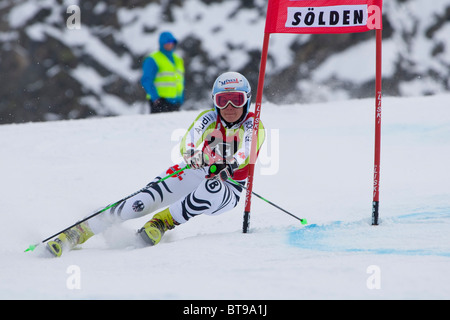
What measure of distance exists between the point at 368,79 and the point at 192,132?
692 inches

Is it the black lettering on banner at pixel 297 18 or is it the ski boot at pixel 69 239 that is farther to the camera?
the black lettering on banner at pixel 297 18

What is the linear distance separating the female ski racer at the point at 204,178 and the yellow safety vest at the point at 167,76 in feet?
17.1

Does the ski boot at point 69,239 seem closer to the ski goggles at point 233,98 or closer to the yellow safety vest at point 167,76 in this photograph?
the ski goggles at point 233,98

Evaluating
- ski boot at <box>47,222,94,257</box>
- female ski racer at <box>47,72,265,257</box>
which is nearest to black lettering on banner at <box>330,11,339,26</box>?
female ski racer at <box>47,72,265,257</box>

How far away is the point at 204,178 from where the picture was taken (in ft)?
15.6

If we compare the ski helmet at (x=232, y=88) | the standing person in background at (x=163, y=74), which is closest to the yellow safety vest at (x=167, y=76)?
the standing person in background at (x=163, y=74)

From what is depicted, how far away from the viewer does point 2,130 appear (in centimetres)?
896

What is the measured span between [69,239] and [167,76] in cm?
596

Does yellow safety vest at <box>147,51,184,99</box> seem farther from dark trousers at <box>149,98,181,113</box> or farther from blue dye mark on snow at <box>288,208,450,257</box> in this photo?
blue dye mark on snow at <box>288,208,450,257</box>

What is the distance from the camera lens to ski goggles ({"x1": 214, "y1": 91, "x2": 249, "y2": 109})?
4.57 metres

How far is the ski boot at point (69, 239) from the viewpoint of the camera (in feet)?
13.2

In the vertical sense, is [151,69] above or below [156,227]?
above

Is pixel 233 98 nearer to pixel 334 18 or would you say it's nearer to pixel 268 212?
pixel 334 18

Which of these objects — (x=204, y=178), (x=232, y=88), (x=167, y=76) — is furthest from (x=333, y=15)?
(x=167, y=76)
